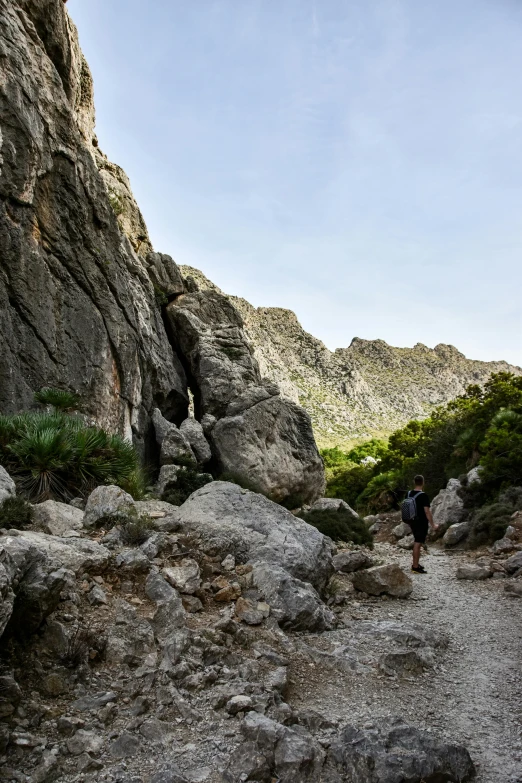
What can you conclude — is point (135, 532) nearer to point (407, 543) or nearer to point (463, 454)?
point (407, 543)

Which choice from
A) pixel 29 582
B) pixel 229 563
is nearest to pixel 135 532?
pixel 229 563

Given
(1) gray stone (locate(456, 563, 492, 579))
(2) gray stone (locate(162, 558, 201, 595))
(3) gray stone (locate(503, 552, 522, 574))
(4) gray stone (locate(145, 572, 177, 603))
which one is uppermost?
(3) gray stone (locate(503, 552, 522, 574))

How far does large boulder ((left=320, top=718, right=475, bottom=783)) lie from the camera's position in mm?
3396

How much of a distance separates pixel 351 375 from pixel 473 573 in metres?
71.3

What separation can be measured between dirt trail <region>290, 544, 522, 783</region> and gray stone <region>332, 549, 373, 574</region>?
2.00 m

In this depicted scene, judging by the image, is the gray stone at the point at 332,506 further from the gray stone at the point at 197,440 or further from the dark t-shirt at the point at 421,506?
the dark t-shirt at the point at 421,506

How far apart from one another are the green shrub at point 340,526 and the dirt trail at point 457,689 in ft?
21.5

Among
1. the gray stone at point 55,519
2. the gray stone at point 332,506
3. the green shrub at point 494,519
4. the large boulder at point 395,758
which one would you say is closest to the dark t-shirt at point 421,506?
the green shrub at point 494,519

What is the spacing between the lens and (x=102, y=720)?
12.5ft

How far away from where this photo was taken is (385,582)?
8.21m

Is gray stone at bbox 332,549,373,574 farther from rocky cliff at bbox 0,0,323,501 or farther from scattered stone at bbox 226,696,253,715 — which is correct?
rocky cliff at bbox 0,0,323,501

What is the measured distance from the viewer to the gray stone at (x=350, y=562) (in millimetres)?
9630

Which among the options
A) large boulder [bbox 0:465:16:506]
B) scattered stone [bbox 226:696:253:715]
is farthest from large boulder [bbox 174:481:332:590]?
scattered stone [bbox 226:696:253:715]

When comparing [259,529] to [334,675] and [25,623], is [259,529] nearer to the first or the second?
[334,675]
